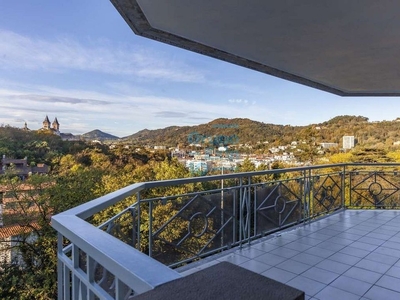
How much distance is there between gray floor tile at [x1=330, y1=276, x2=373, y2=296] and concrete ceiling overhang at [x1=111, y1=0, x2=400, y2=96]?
242cm

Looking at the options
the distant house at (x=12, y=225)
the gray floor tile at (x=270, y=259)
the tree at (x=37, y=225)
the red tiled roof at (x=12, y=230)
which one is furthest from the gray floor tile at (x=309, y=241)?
the red tiled roof at (x=12, y=230)

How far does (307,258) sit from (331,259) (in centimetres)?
26

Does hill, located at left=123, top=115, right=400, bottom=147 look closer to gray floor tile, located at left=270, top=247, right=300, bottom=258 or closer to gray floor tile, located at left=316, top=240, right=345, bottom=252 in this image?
gray floor tile, located at left=316, top=240, right=345, bottom=252

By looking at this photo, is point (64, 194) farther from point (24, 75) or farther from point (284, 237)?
point (284, 237)

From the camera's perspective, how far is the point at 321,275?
8.88ft

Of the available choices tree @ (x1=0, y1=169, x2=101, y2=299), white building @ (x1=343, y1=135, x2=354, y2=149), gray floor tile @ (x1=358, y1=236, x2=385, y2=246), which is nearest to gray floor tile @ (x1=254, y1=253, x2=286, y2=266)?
gray floor tile @ (x1=358, y1=236, x2=385, y2=246)

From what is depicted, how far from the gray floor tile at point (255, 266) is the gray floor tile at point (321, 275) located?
1.24ft

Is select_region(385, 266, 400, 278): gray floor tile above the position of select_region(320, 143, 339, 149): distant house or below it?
below

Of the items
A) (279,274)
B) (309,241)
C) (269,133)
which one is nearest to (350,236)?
(309,241)

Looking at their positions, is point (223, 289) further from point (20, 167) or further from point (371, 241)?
point (20, 167)

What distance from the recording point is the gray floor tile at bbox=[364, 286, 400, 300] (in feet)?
7.64

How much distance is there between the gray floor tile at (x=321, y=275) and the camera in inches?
103

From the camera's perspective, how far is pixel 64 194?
12.5m

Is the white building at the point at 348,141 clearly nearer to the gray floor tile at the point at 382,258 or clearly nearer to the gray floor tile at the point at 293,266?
the gray floor tile at the point at 382,258
